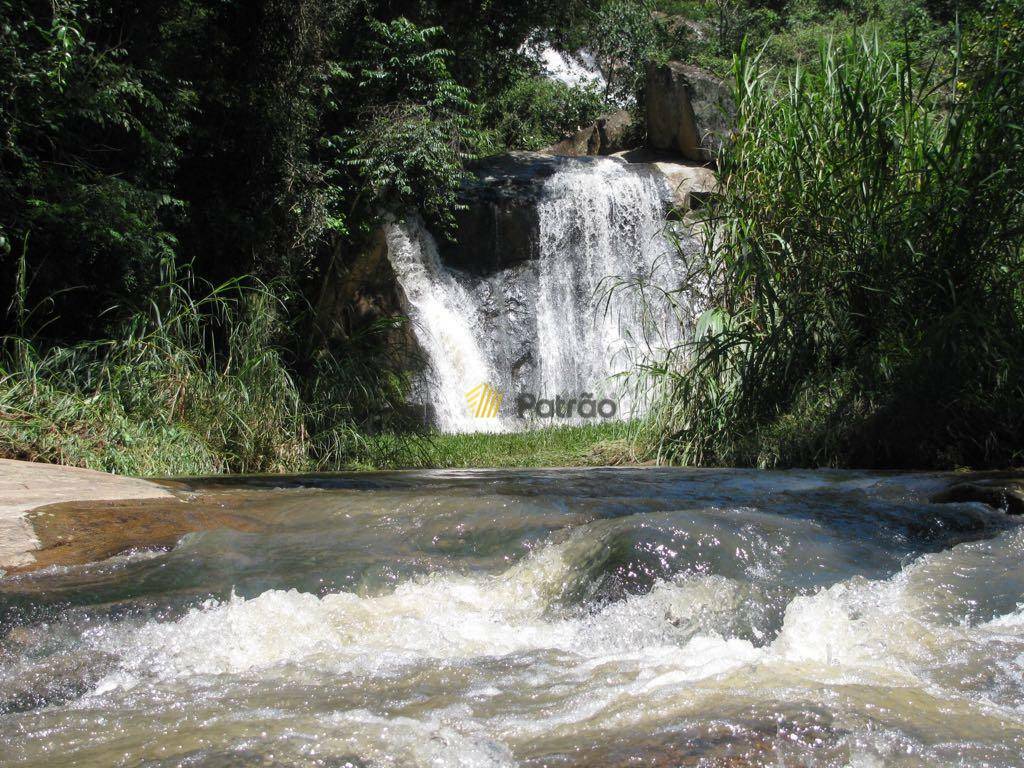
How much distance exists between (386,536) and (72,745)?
2.06m

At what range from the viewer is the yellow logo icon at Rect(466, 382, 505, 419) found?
561 inches

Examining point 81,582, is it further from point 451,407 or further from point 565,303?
point 565,303

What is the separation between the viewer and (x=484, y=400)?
1441 cm

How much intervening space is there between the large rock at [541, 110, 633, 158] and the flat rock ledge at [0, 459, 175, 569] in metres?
16.1

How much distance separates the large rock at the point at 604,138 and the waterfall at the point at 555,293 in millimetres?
4845

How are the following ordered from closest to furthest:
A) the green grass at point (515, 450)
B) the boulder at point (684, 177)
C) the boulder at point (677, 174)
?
the green grass at point (515, 450) < the boulder at point (677, 174) < the boulder at point (684, 177)

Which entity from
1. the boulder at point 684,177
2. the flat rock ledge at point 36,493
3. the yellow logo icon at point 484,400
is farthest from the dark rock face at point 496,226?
the flat rock ledge at point 36,493

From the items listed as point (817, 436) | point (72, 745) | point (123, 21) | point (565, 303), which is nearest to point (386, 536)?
point (72, 745)

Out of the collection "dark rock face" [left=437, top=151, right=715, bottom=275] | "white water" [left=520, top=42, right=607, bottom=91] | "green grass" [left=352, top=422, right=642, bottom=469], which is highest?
"white water" [left=520, top=42, right=607, bottom=91]

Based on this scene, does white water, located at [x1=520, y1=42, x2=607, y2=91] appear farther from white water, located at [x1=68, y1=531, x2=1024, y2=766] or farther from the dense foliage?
white water, located at [x1=68, y1=531, x2=1024, y2=766]


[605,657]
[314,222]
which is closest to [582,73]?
[314,222]

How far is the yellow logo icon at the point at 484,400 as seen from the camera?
14.3m

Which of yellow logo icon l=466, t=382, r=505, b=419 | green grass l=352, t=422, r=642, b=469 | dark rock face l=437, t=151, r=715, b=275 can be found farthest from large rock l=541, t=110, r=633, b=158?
green grass l=352, t=422, r=642, b=469

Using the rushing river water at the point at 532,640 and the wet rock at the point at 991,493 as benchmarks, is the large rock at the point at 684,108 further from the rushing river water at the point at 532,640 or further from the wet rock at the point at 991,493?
the rushing river water at the point at 532,640
